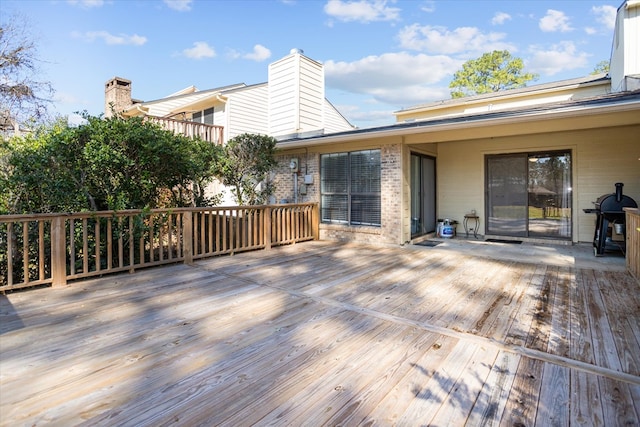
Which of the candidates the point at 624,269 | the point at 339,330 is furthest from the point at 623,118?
the point at 339,330

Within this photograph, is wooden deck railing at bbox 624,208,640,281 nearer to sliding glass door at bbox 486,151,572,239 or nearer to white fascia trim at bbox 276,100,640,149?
white fascia trim at bbox 276,100,640,149

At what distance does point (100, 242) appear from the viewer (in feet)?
15.6

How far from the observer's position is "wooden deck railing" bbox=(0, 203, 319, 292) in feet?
13.2

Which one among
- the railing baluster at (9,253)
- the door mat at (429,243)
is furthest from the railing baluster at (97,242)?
the door mat at (429,243)

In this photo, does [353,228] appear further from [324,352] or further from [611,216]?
[324,352]

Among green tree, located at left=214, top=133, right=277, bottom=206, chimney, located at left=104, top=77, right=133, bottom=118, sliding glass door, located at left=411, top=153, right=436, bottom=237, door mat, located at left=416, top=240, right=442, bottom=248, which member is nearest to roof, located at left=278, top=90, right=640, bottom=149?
green tree, located at left=214, top=133, right=277, bottom=206

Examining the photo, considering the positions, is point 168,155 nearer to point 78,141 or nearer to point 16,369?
point 78,141

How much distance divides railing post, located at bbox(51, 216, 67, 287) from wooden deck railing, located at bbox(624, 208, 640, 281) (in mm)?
7064

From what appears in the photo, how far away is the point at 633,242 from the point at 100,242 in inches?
290

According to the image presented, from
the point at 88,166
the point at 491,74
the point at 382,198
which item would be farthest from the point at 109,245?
the point at 491,74

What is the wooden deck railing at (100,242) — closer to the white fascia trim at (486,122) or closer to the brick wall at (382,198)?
the brick wall at (382,198)

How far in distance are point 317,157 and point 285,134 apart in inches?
72.7

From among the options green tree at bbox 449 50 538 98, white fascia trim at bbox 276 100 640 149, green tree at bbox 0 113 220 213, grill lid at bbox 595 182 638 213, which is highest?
green tree at bbox 449 50 538 98

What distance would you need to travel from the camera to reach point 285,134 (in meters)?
9.61
